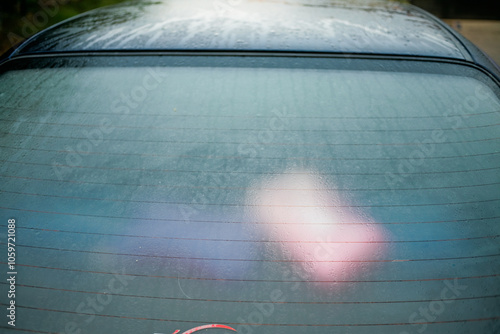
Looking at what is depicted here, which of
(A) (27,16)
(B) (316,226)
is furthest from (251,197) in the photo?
(A) (27,16)

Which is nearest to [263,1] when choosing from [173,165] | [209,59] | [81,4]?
[209,59]

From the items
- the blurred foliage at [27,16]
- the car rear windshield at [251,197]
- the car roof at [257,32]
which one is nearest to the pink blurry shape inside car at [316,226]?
the car rear windshield at [251,197]

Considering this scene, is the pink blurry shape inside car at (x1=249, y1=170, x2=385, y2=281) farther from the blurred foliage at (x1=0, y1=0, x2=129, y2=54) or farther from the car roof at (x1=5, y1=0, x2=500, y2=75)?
the blurred foliage at (x1=0, y1=0, x2=129, y2=54)

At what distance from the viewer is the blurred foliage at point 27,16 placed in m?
5.54

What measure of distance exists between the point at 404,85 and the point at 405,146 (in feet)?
1.08

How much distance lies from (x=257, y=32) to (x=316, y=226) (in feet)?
3.28

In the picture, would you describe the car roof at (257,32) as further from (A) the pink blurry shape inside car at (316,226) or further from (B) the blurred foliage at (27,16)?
(B) the blurred foliage at (27,16)

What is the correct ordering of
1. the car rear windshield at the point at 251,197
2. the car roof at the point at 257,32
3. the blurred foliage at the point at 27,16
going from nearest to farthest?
the car rear windshield at the point at 251,197, the car roof at the point at 257,32, the blurred foliage at the point at 27,16

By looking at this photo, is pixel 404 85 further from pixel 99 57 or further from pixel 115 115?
pixel 99 57

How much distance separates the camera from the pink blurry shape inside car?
1.05 m

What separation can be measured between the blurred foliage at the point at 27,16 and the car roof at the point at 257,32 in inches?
160

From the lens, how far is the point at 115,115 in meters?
1.45

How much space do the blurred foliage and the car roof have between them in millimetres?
4056

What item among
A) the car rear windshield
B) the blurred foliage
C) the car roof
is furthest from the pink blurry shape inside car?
the blurred foliage
